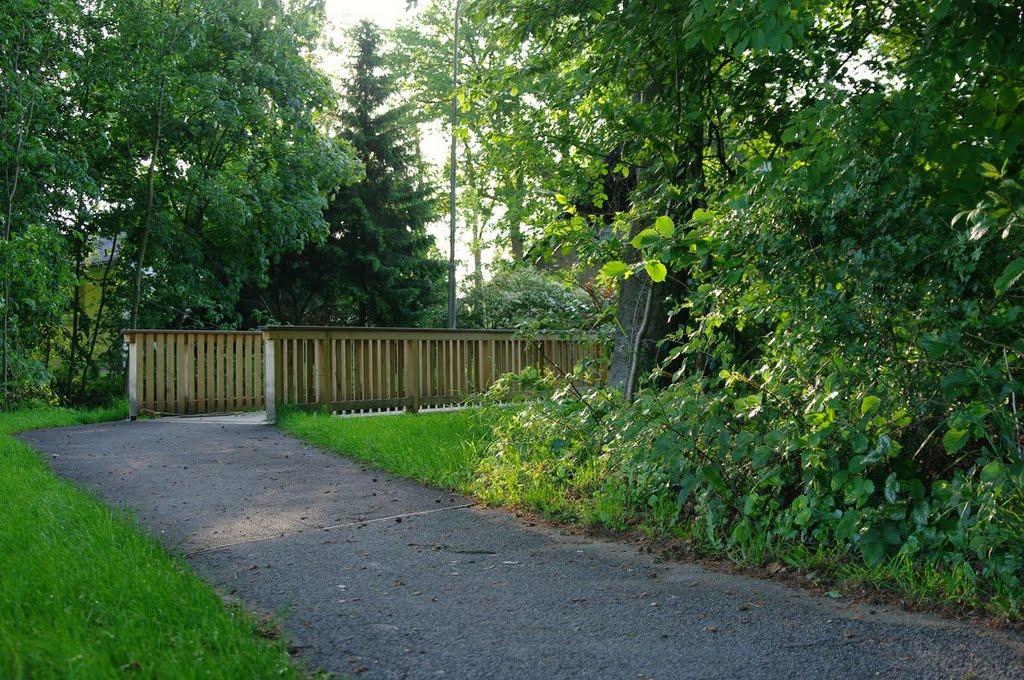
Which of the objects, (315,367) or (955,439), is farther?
(315,367)

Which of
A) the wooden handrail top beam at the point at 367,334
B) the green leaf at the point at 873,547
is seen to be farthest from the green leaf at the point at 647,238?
the wooden handrail top beam at the point at 367,334

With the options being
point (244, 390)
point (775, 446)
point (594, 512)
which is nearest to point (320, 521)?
point (594, 512)

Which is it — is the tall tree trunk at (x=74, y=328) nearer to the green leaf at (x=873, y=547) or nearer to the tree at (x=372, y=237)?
the tree at (x=372, y=237)

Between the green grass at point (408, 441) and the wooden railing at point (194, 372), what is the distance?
271 cm

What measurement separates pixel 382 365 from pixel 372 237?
13486mm

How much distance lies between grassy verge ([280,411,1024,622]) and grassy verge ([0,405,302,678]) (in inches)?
94.1

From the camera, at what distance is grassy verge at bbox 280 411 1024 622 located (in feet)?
12.3

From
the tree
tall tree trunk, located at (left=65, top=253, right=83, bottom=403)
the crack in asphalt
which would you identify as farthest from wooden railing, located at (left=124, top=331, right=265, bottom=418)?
the tree

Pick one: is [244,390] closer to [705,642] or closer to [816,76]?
[816,76]

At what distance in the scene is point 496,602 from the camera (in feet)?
12.5

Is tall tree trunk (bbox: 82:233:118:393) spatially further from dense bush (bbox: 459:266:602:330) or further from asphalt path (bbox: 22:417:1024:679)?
asphalt path (bbox: 22:417:1024:679)

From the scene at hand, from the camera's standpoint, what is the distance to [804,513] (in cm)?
428

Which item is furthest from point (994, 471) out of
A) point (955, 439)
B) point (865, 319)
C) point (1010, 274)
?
point (865, 319)

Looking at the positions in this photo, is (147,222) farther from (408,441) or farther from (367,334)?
(408,441)
